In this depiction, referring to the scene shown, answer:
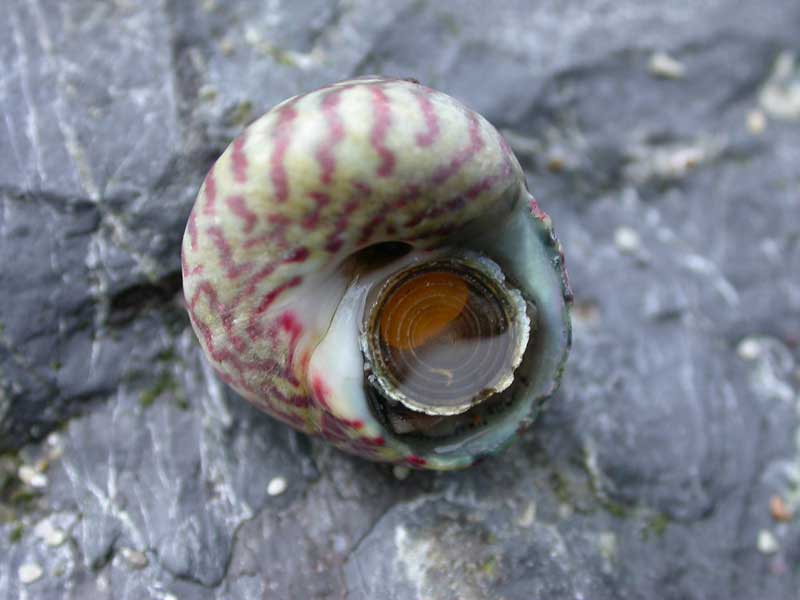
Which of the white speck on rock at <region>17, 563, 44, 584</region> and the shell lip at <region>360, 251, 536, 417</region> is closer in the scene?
the shell lip at <region>360, 251, 536, 417</region>

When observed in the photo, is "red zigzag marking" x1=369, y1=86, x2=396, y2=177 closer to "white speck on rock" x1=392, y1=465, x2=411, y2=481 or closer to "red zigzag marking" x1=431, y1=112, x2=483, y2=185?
"red zigzag marking" x1=431, y1=112, x2=483, y2=185

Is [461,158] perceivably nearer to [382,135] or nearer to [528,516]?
[382,135]

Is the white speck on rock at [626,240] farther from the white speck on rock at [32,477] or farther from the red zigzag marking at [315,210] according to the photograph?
the white speck on rock at [32,477]

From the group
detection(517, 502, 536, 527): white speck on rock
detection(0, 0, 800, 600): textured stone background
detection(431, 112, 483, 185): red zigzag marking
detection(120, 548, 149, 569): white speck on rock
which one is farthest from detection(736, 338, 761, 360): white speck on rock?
detection(120, 548, 149, 569): white speck on rock

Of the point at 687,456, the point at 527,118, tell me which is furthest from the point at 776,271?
the point at 527,118

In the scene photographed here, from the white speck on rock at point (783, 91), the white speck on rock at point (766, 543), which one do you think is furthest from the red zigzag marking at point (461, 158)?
the white speck on rock at point (783, 91)

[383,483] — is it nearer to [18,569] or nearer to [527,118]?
[18,569]

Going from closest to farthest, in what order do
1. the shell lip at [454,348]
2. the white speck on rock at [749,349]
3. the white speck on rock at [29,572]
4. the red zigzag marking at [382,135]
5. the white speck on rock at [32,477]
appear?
1. the red zigzag marking at [382,135]
2. the shell lip at [454,348]
3. the white speck on rock at [29,572]
4. the white speck on rock at [32,477]
5. the white speck on rock at [749,349]
